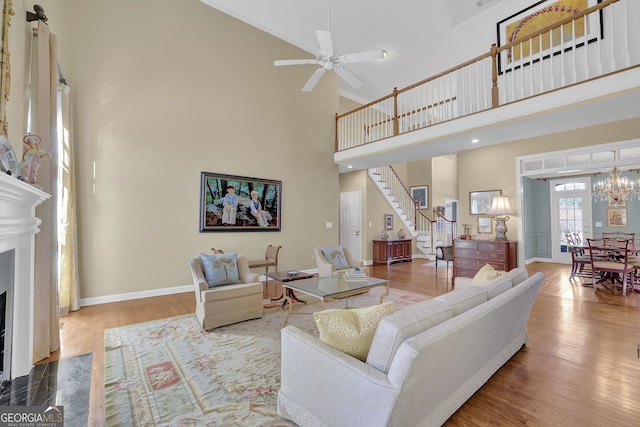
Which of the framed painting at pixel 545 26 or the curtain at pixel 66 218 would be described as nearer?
the curtain at pixel 66 218

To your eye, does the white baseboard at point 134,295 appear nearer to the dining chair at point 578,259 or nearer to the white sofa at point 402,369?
the white sofa at point 402,369

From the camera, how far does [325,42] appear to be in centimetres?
341

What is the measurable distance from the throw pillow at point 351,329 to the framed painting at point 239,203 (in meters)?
4.14

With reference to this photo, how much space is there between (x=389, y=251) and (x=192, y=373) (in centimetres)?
669

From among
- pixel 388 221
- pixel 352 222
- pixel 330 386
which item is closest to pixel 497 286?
pixel 330 386

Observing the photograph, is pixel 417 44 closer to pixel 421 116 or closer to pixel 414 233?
pixel 421 116

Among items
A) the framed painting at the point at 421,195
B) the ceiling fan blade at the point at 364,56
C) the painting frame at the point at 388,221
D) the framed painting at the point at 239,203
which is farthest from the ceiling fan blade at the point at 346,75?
the framed painting at the point at 421,195

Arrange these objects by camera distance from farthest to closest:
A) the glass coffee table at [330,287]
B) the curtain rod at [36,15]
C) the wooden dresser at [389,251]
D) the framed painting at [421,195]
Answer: the framed painting at [421,195], the wooden dresser at [389,251], the glass coffee table at [330,287], the curtain rod at [36,15]

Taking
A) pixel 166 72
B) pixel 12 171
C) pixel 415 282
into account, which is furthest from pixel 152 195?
pixel 415 282

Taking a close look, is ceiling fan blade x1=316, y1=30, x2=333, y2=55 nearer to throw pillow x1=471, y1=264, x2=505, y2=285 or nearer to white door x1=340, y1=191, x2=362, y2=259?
throw pillow x1=471, y1=264, x2=505, y2=285

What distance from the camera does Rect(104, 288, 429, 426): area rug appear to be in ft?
6.19

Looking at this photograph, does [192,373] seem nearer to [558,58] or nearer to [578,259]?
[558,58]

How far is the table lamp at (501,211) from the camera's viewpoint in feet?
20.3

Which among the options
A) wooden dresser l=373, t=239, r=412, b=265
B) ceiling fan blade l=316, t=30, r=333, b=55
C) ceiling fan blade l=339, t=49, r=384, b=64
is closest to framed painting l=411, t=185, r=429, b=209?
wooden dresser l=373, t=239, r=412, b=265
